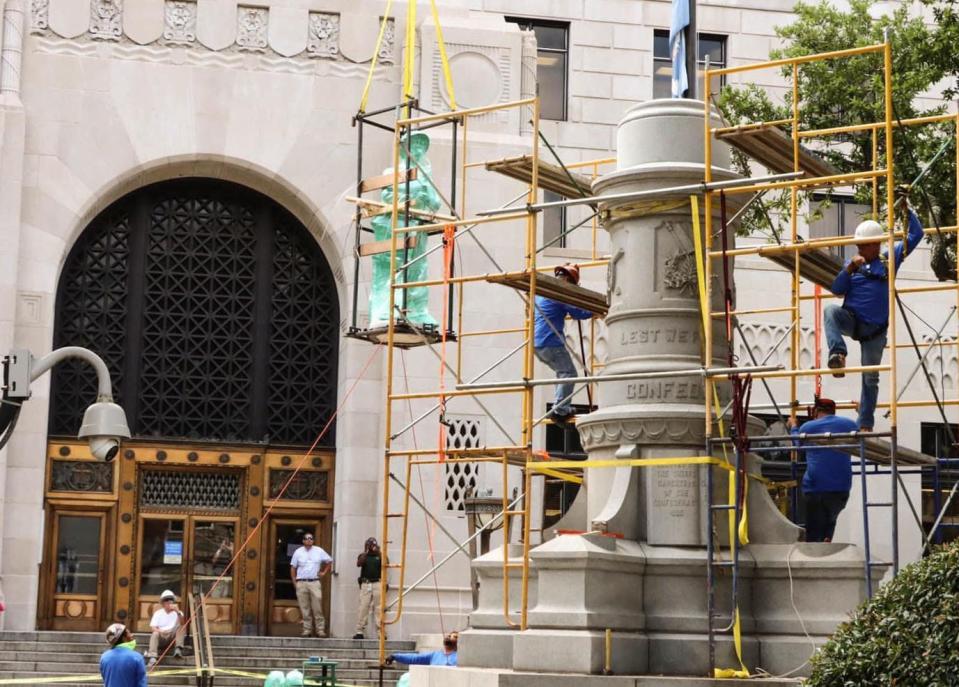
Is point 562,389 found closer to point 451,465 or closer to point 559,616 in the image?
point 559,616

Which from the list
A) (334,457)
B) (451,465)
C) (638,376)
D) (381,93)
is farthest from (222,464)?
(638,376)

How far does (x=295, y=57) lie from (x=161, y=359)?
5737mm

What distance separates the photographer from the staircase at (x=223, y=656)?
22859mm

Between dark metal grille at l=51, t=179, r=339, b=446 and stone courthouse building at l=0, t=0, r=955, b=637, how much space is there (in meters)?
0.04

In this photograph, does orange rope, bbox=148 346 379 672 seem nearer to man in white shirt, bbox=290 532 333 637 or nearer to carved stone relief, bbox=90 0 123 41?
man in white shirt, bbox=290 532 333 637

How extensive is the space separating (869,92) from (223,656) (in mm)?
12418

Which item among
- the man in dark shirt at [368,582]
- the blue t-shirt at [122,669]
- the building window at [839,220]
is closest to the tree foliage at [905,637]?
the blue t-shirt at [122,669]

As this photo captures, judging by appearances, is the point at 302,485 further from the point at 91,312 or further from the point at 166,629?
the point at 166,629

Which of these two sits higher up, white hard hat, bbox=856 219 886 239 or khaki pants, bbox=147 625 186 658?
white hard hat, bbox=856 219 886 239

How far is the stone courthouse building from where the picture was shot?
28.0 metres

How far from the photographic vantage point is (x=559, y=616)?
529 inches

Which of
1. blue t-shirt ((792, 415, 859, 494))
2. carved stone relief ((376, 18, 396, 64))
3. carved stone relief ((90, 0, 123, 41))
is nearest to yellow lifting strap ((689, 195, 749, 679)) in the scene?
blue t-shirt ((792, 415, 859, 494))

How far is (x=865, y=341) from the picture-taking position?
14.8 metres

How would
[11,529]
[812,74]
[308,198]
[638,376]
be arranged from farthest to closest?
[308,198] < [11,529] < [812,74] < [638,376]
